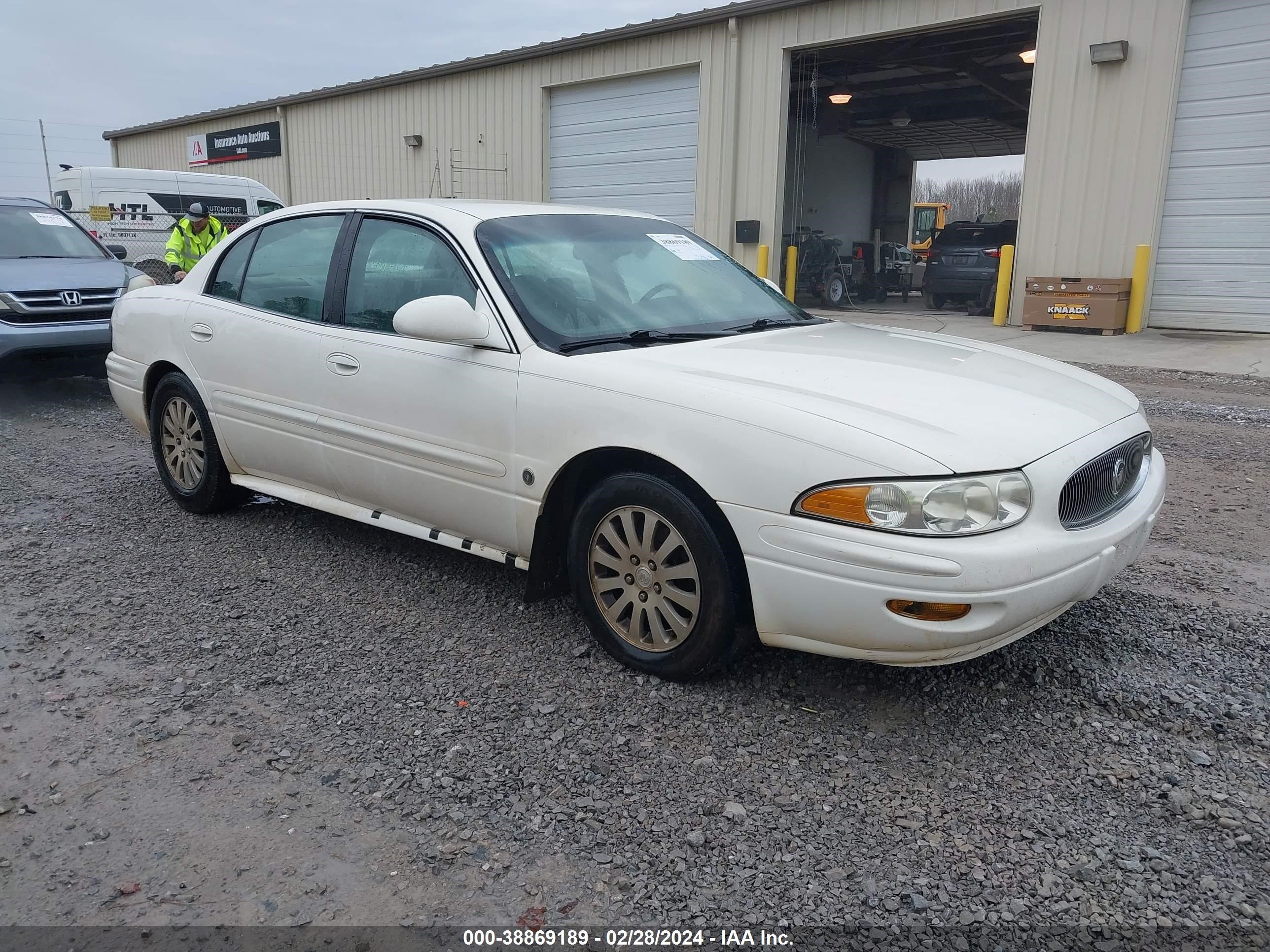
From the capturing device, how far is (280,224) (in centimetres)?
471

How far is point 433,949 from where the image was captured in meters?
2.08

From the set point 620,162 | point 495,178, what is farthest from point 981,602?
point 495,178

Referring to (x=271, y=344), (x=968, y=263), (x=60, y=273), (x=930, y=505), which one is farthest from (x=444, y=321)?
(x=968, y=263)

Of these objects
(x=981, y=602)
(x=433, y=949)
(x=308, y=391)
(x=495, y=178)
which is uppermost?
(x=495, y=178)

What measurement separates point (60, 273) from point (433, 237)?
671 cm

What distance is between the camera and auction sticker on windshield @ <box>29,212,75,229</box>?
387 inches

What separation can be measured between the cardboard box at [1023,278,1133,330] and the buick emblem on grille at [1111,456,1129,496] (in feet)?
34.7

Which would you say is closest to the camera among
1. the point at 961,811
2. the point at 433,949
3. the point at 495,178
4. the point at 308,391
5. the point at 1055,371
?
the point at 433,949

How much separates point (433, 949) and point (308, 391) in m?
2.64

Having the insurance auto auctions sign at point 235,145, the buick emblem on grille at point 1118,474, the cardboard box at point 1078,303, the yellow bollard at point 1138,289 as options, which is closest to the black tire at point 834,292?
the cardboard box at point 1078,303

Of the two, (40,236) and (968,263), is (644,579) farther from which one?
(968,263)

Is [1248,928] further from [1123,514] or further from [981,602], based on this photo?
[1123,514]

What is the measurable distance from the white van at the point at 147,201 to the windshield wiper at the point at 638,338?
13381mm

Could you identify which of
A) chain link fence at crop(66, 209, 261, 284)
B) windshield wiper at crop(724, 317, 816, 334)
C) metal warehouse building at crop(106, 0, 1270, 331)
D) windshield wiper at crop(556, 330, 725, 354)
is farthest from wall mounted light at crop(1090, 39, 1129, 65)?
chain link fence at crop(66, 209, 261, 284)
